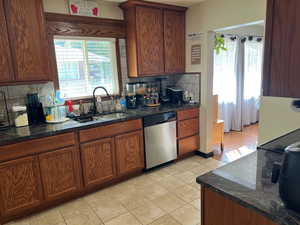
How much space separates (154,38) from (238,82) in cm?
259

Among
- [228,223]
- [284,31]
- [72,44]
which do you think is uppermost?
[72,44]

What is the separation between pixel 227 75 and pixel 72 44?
319 cm

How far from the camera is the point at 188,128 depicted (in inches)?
139

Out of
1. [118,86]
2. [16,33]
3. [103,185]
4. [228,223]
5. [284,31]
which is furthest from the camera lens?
[118,86]

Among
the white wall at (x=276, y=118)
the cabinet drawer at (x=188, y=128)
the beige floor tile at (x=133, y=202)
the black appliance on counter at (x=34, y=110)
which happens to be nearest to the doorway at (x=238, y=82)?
the cabinet drawer at (x=188, y=128)

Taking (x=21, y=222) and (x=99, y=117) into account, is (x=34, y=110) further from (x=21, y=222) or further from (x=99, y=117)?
(x=21, y=222)

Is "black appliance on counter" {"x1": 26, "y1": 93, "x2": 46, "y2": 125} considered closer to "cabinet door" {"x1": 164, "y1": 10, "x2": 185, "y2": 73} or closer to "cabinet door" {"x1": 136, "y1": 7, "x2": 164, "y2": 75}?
"cabinet door" {"x1": 136, "y1": 7, "x2": 164, "y2": 75}

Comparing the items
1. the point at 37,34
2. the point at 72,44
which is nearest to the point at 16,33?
the point at 37,34

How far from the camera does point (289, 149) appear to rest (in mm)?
924

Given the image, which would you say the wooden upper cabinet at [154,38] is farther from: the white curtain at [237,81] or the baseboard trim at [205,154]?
the baseboard trim at [205,154]

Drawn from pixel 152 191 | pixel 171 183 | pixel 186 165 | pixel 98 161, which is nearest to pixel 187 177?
pixel 171 183

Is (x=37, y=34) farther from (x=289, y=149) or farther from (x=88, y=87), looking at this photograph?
(x=289, y=149)

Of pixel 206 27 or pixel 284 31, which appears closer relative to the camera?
pixel 284 31

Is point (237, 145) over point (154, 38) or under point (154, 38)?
under
